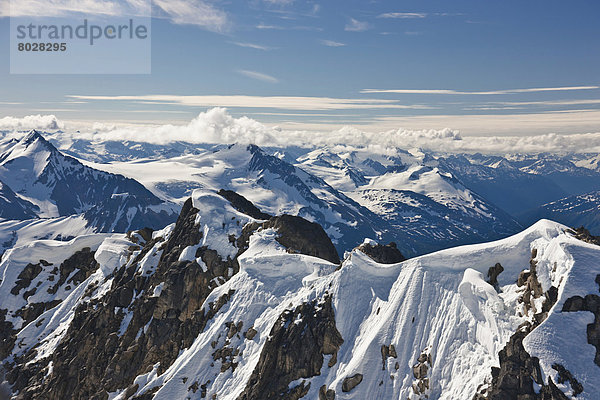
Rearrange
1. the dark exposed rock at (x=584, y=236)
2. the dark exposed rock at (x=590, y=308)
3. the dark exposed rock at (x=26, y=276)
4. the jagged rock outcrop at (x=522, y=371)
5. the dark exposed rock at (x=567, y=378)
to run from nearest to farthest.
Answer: the dark exposed rock at (x=567, y=378), the jagged rock outcrop at (x=522, y=371), the dark exposed rock at (x=590, y=308), the dark exposed rock at (x=584, y=236), the dark exposed rock at (x=26, y=276)

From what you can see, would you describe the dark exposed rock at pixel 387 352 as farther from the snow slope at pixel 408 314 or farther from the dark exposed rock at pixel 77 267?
the dark exposed rock at pixel 77 267

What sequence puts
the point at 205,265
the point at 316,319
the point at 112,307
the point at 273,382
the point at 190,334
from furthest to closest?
1. the point at 112,307
2. the point at 205,265
3. the point at 190,334
4. the point at 316,319
5. the point at 273,382

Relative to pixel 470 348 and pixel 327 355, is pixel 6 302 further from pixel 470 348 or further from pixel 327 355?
pixel 470 348

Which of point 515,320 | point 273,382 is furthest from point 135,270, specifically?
point 515,320

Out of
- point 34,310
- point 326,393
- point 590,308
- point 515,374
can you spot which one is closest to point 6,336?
point 34,310

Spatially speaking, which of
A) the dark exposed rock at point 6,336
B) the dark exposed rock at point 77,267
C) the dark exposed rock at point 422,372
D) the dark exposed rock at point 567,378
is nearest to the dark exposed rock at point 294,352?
the dark exposed rock at point 422,372

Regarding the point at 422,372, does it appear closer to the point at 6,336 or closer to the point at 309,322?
the point at 309,322
